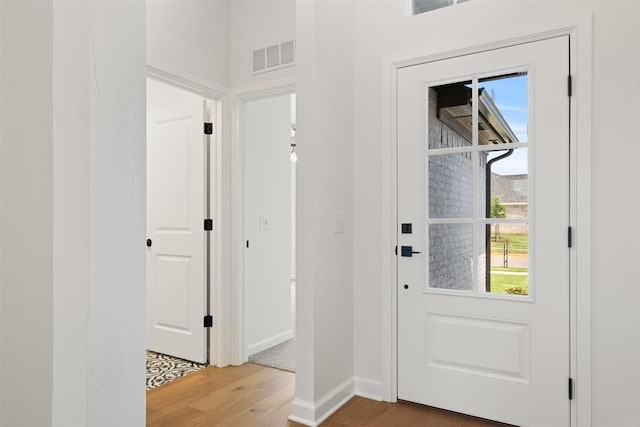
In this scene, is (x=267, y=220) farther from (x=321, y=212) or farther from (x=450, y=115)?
(x=450, y=115)

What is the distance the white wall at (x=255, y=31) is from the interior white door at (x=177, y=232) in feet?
1.36

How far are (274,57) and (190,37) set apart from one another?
59 centimetres

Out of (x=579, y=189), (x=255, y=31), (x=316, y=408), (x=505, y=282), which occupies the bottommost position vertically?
(x=316, y=408)

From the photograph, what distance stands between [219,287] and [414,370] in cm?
152

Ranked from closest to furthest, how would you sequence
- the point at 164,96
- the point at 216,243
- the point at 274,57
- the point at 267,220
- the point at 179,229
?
the point at 274,57 < the point at 216,243 < the point at 179,229 < the point at 164,96 < the point at 267,220

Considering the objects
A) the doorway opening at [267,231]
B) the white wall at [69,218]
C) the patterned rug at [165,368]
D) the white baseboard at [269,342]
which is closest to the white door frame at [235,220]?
the doorway opening at [267,231]

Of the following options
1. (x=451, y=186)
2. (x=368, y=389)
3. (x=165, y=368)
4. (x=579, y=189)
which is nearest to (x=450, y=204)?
(x=451, y=186)

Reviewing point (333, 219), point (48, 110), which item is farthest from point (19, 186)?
point (333, 219)

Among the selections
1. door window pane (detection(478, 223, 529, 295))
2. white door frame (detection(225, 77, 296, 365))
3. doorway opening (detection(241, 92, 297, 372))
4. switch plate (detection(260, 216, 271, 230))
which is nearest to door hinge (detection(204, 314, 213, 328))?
white door frame (detection(225, 77, 296, 365))

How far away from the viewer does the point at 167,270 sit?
3398 millimetres

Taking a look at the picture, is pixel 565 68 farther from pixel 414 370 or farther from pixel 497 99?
pixel 414 370

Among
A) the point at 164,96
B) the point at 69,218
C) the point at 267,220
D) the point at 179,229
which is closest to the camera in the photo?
the point at 69,218

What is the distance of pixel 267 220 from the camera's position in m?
3.63

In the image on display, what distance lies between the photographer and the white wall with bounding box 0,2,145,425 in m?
0.84
